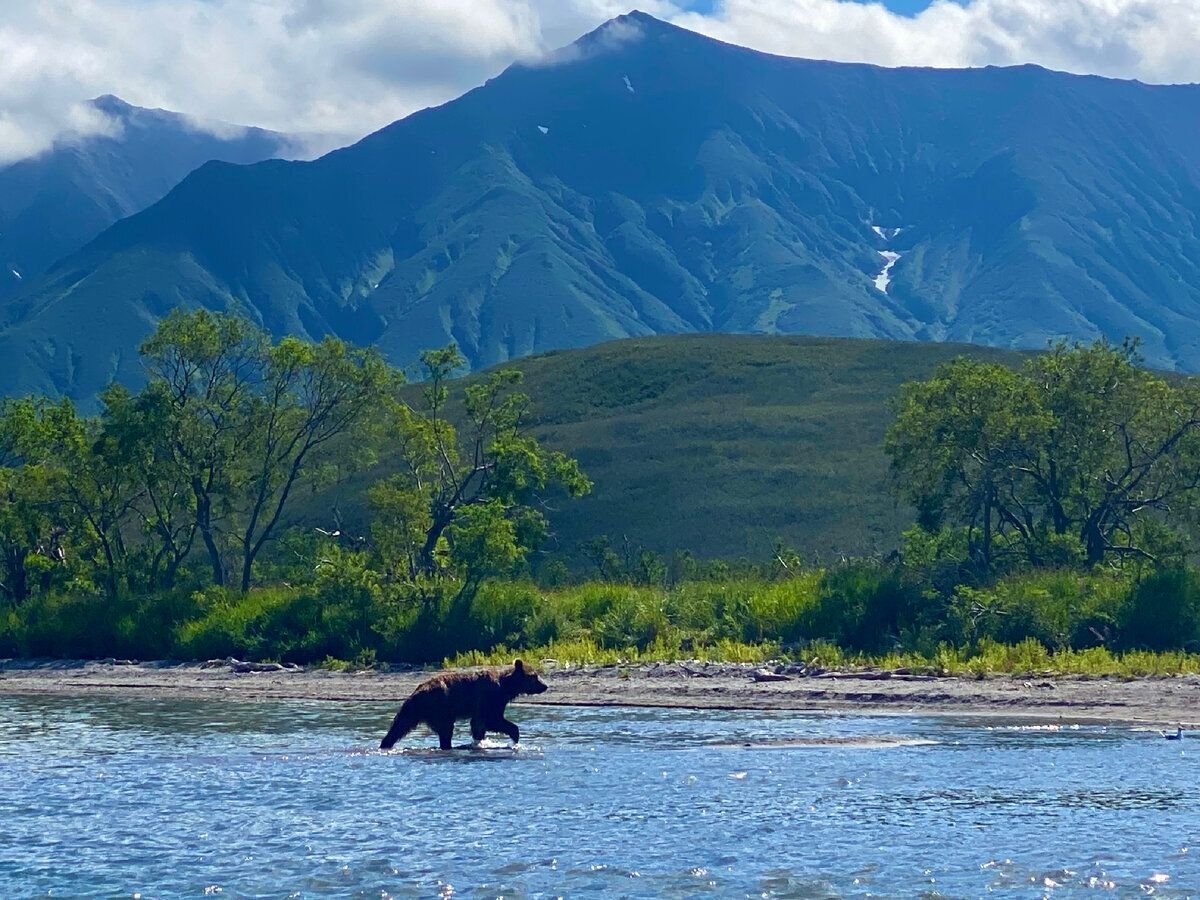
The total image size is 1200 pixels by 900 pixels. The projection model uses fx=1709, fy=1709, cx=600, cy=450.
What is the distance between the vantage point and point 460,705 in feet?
82.1

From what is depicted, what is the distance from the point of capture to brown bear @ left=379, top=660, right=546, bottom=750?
24.7 m

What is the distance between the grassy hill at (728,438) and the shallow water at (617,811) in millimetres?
42357

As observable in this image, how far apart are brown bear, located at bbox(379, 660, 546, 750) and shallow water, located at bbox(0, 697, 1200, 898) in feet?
1.38

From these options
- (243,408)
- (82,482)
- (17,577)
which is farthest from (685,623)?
(17,577)

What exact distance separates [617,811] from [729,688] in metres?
12.4

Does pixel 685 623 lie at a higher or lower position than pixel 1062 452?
lower

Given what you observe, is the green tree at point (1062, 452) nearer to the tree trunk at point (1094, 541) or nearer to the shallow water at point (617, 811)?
the tree trunk at point (1094, 541)

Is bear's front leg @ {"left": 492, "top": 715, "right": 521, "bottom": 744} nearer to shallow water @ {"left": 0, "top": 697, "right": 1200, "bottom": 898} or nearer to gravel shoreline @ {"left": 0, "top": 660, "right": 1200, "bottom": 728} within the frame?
shallow water @ {"left": 0, "top": 697, "right": 1200, "bottom": 898}

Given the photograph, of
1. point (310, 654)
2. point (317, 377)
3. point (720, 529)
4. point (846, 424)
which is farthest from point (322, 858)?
point (846, 424)

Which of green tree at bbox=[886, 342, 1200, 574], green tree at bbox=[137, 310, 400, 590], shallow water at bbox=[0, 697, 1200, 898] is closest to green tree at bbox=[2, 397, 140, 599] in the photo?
green tree at bbox=[137, 310, 400, 590]

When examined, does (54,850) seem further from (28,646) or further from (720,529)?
(720,529)

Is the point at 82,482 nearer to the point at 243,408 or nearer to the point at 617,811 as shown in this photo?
the point at 243,408

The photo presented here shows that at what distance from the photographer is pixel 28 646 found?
43.0 m

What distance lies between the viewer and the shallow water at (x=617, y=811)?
1639 cm
